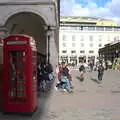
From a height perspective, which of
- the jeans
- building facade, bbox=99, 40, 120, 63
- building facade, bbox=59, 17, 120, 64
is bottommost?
the jeans

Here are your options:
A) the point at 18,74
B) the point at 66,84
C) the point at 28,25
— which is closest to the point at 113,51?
the point at 28,25

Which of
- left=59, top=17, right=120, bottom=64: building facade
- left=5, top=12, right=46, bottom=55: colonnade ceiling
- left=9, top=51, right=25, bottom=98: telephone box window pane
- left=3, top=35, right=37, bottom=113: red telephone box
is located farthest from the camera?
left=59, top=17, right=120, bottom=64: building facade

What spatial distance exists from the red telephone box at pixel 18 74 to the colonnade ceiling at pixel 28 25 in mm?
22882

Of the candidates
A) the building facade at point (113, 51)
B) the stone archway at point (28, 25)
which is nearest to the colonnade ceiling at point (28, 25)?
the stone archway at point (28, 25)

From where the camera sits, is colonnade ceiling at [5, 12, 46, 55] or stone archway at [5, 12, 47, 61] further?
colonnade ceiling at [5, 12, 46, 55]

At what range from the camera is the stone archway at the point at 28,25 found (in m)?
38.0

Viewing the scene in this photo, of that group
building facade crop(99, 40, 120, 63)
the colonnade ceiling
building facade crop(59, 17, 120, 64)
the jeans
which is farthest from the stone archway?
building facade crop(59, 17, 120, 64)

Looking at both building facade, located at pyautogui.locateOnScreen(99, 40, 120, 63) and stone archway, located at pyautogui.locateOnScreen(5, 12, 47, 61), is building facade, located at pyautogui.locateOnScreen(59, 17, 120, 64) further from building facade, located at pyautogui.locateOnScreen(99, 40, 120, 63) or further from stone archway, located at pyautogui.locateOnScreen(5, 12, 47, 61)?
stone archway, located at pyautogui.locateOnScreen(5, 12, 47, 61)

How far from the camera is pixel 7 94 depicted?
43.5ft

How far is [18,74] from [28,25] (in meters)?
34.0

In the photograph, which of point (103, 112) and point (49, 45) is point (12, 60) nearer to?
point (103, 112)

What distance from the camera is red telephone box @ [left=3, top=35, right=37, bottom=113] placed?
13.1 metres

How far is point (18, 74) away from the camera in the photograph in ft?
43.7

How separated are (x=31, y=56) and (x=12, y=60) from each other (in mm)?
585
